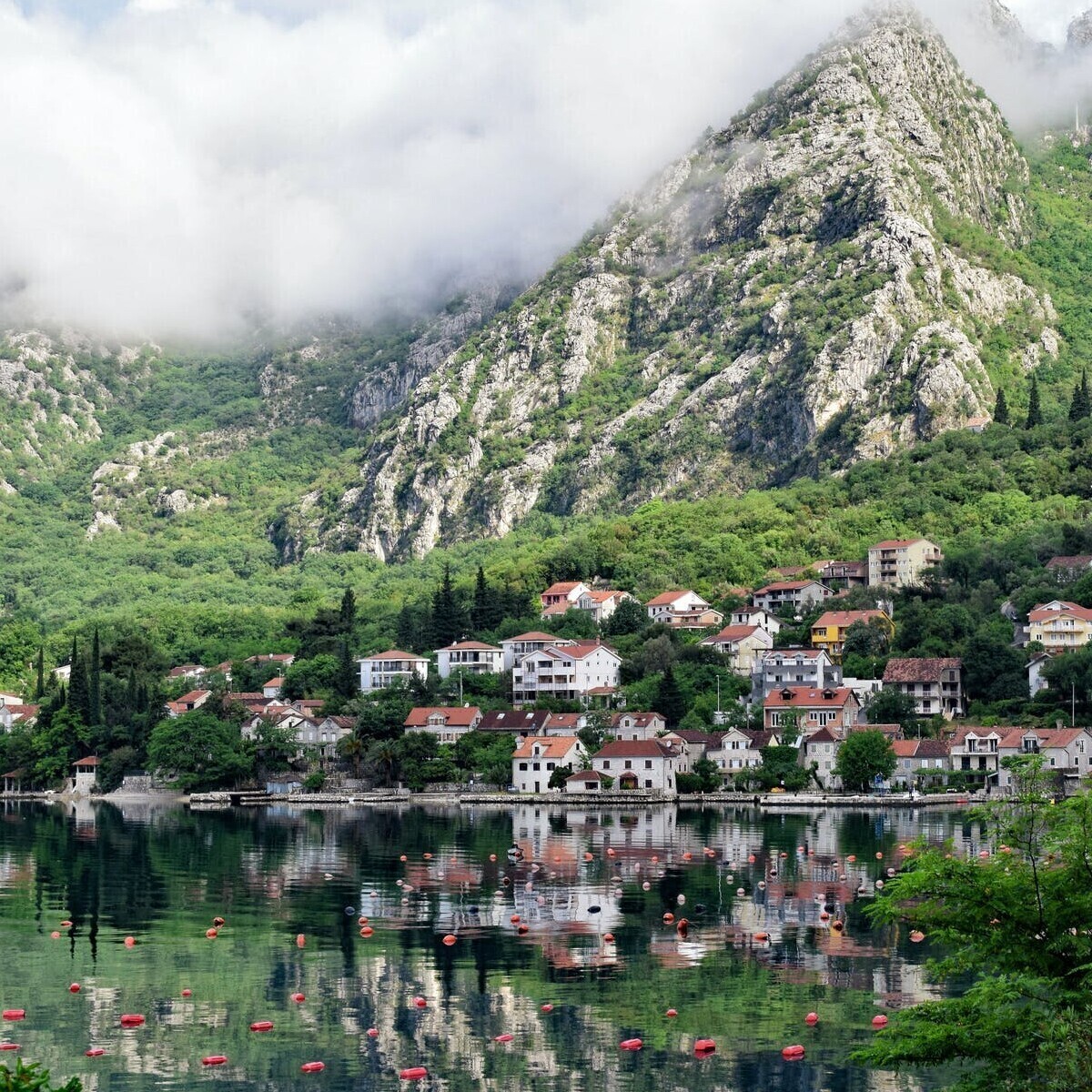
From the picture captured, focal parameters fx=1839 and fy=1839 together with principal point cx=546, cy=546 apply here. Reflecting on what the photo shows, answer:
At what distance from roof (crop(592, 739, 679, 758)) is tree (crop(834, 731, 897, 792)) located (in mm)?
10075

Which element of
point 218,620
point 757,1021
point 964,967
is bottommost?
point 757,1021

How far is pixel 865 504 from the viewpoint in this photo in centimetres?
15812

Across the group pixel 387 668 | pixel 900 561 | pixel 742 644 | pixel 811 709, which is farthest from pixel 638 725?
pixel 900 561

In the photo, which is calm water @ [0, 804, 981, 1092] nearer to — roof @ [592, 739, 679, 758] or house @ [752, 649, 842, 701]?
roof @ [592, 739, 679, 758]

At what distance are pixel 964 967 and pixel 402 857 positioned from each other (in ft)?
160

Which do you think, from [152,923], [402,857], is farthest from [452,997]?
[402,857]

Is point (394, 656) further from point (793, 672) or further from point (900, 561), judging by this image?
point (900, 561)

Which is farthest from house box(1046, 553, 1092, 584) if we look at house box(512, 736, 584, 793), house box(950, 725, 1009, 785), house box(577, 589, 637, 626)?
house box(512, 736, 584, 793)

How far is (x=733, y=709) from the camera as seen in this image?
4636 inches

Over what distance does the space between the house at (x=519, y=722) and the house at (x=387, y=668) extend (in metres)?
12.2

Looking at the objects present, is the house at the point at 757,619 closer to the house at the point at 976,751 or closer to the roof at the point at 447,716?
the roof at the point at 447,716

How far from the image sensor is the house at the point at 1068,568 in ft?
414

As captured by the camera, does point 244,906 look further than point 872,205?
No

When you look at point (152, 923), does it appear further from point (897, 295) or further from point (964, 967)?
point (897, 295)
